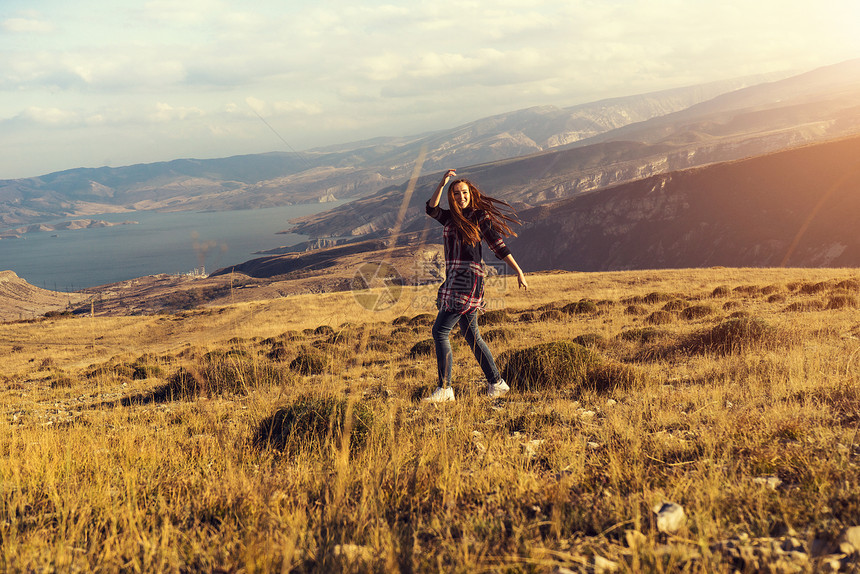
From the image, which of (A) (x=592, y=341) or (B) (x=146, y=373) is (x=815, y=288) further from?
(B) (x=146, y=373)

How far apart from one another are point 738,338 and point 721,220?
9484 centimetres

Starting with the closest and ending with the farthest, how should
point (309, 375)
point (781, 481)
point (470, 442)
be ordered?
1. point (781, 481)
2. point (470, 442)
3. point (309, 375)

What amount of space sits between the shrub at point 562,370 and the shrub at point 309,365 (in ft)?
15.6

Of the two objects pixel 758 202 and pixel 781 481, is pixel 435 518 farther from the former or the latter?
pixel 758 202

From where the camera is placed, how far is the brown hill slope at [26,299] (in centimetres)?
11921

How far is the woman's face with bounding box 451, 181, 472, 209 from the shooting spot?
5.41m

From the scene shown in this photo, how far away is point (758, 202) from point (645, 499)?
102m

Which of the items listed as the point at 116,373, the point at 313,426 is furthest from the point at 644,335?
the point at 116,373

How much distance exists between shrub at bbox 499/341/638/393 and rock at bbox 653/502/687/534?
366cm

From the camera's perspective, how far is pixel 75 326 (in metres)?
44.4

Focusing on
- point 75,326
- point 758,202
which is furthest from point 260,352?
point 758,202

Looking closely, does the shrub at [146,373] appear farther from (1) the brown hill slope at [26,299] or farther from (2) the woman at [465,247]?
(1) the brown hill slope at [26,299]

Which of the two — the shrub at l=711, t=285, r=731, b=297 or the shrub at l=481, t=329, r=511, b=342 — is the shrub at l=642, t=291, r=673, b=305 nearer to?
the shrub at l=711, t=285, r=731, b=297

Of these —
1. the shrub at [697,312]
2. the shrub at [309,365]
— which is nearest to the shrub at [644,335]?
the shrub at [697,312]
